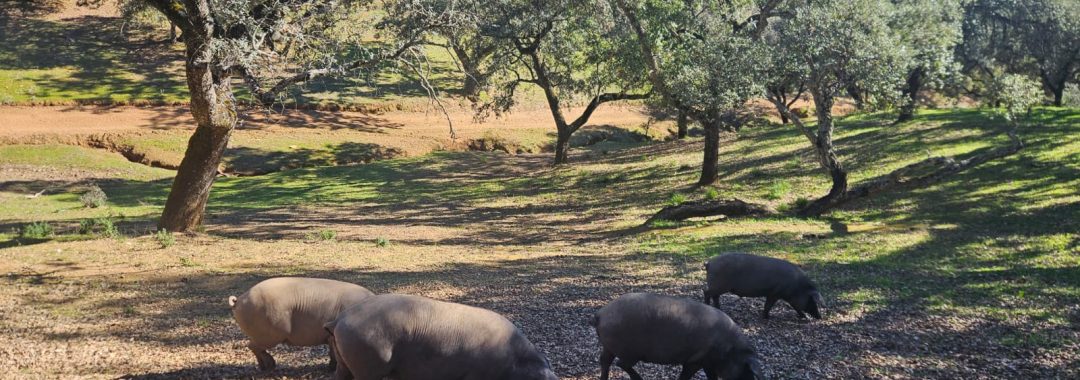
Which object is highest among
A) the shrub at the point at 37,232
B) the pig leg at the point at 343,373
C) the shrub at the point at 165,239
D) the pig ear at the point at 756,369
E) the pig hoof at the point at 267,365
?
the pig leg at the point at 343,373

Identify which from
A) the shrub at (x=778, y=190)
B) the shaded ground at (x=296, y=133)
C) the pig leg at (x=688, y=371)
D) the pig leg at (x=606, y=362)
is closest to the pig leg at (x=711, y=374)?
the pig leg at (x=688, y=371)

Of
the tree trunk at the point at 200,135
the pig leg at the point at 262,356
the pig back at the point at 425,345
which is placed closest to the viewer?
the pig back at the point at 425,345

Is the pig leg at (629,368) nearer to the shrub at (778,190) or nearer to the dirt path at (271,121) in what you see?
the shrub at (778,190)

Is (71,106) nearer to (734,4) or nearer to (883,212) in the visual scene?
(734,4)

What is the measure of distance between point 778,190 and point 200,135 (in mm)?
15313

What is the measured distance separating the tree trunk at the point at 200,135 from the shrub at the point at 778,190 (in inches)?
570

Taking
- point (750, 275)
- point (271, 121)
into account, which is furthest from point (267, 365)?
point (271, 121)

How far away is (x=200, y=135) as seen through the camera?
52.1 ft

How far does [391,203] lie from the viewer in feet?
87.8

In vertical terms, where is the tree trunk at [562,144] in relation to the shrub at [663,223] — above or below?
above

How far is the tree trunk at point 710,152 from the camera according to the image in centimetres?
2484

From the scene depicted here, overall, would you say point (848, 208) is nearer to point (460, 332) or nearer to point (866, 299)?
point (866, 299)

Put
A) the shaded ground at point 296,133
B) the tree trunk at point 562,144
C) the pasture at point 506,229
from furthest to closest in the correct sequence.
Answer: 1. the shaded ground at point 296,133
2. the tree trunk at point 562,144
3. the pasture at point 506,229

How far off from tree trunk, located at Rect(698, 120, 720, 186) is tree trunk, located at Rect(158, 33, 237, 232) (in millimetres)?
14255
